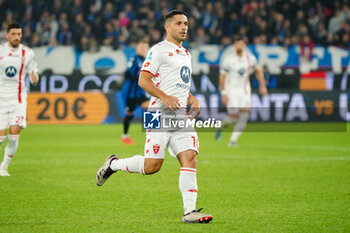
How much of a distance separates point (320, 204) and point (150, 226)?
2353 millimetres

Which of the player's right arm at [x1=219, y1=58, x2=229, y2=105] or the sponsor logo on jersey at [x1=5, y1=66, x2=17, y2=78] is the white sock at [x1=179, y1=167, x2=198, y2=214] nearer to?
the sponsor logo on jersey at [x1=5, y1=66, x2=17, y2=78]

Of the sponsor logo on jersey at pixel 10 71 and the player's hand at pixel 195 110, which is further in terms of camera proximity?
the sponsor logo on jersey at pixel 10 71

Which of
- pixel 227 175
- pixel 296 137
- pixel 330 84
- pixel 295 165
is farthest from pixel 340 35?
pixel 227 175

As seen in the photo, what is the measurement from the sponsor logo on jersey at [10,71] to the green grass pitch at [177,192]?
1.59 metres

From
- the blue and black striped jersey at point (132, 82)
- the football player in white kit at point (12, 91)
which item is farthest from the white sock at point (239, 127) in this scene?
the football player in white kit at point (12, 91)

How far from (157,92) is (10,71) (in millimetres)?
4337

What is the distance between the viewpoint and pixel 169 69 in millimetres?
6445

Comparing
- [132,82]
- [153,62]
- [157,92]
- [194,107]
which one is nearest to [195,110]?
[194,107]

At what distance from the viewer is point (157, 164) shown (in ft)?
21.2

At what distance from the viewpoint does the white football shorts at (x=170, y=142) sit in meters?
6.34

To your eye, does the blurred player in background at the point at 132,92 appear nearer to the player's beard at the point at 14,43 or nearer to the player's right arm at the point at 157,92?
the player's beard at the point at 14,43

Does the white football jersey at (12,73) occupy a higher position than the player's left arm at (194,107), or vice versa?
the white football jersey at (12,73)

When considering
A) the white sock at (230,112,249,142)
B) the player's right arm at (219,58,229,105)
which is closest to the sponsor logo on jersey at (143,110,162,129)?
the white sock at (230,112,249,142)

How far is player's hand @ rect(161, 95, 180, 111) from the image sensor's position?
618 centimetres
